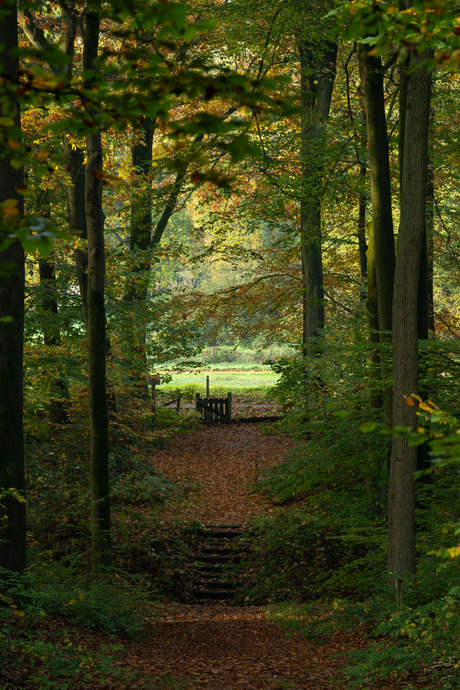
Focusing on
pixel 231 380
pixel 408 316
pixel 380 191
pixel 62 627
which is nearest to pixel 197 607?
pixel 62 627

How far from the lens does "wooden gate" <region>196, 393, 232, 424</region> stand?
23.4 metres

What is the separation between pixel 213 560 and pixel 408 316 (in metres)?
7.11

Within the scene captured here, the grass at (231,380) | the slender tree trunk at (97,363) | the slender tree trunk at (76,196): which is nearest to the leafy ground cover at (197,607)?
the slender tree trunk at (97,363)

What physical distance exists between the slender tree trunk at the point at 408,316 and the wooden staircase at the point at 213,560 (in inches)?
190

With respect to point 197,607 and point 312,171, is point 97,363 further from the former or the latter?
point 312,171

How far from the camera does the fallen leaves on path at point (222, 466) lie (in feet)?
44.2

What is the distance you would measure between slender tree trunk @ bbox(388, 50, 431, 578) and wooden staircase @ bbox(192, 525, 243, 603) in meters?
4.82

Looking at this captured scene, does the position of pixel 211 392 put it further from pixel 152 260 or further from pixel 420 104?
pixel 420 104

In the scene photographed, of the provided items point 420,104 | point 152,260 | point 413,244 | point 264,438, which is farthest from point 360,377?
point 264,438

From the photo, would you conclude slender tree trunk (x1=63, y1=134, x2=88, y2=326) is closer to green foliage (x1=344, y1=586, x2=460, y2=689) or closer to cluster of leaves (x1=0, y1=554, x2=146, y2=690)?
cluster of leaves (x1=0, y1=554, x2=146, y2=690)

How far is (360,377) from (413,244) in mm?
2353

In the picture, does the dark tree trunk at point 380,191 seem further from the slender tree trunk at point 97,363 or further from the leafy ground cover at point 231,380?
Answer: the leafy ground cover at point 231,380

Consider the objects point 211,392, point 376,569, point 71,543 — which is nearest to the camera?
point 376,569

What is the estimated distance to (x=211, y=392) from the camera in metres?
29.4
